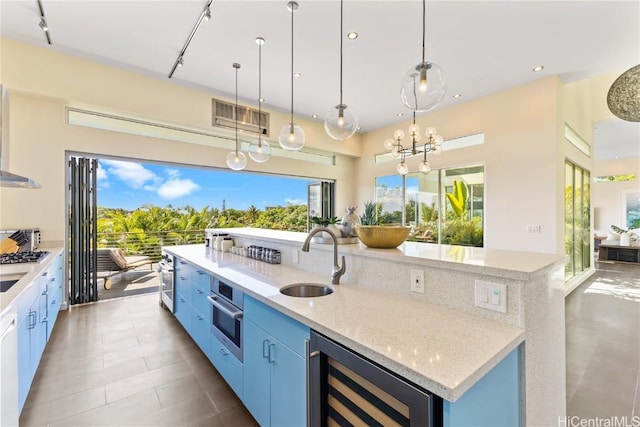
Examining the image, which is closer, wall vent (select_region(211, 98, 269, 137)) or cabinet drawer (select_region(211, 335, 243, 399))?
cabinet drawer (select_region(211, 335, 243, 399))

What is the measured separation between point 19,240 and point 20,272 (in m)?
1.72

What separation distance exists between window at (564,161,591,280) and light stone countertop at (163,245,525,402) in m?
4.94

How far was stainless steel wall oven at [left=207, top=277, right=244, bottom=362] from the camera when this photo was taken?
1875 millimetres

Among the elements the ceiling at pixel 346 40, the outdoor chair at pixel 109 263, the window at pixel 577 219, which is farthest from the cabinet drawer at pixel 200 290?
the window at pixel 577 219

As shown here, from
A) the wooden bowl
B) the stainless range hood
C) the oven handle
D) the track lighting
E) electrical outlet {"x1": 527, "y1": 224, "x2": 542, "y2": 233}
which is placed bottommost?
the oven handle

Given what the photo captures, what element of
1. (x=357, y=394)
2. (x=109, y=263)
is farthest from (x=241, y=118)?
(x=357, y=394)

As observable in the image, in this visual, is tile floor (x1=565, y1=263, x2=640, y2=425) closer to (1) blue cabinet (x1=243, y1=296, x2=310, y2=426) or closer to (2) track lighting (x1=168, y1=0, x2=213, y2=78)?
(1) blue cabinet (x1=243, y1=296, x2=310, y2=426)

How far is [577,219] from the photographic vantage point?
5.59 metres

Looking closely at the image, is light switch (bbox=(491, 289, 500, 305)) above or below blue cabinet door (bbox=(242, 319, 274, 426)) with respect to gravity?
above

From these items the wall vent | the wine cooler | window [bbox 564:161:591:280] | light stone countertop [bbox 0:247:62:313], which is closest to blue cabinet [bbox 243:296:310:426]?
the wine cooler

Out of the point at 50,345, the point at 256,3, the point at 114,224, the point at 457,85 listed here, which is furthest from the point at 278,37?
the point at 114,224

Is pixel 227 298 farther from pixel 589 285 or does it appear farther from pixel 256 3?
pixel 589 285

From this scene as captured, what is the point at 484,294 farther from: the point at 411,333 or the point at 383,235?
the point at 383,235

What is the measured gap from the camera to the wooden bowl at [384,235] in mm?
1791
